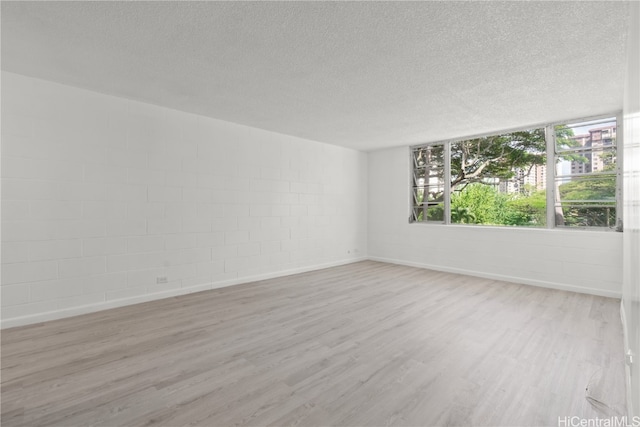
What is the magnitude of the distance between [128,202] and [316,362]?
3196mm

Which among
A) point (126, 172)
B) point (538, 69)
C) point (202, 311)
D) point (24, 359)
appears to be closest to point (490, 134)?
point (538, 69)

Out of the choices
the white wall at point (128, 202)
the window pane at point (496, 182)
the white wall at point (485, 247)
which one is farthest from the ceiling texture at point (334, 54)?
the window pane at point (496, 182)

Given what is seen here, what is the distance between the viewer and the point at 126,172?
150 inches

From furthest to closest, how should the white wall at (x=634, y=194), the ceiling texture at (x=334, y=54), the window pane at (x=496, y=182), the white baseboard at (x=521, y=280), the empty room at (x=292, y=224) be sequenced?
the window pane at (x=496, y=182), the white baseboard at (x=521, y=280), the ceiling texture at (x=334, y=54), the empty room at (x=292, y=224), the white wall at (x=634, y=194)

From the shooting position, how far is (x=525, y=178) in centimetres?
661

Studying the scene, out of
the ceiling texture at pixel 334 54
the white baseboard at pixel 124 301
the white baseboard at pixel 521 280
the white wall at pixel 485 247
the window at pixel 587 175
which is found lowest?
the white baseboard at pixel 521 280

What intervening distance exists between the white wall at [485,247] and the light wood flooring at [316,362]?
0.53m

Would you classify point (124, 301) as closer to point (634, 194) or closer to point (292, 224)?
point (292, 224)

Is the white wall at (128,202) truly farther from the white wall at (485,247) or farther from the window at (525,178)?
the window at (525,178)

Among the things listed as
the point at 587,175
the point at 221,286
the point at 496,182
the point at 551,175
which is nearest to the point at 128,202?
the point at 221,286

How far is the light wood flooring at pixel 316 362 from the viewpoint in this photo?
1787 millimetres

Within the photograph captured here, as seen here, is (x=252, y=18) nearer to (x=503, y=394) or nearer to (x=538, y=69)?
(x=538, y=69)

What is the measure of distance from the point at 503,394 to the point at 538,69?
2990 mm

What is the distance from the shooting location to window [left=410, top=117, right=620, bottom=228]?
4.39 meters
